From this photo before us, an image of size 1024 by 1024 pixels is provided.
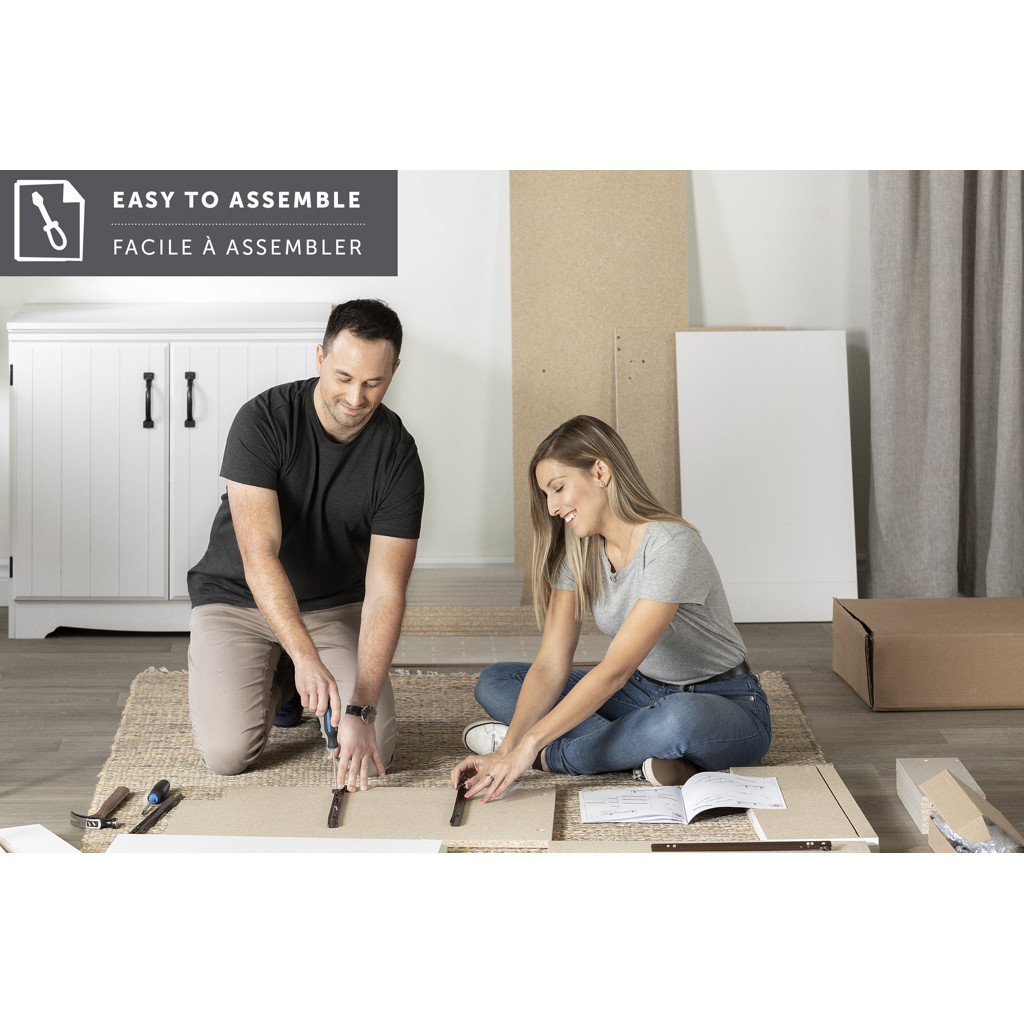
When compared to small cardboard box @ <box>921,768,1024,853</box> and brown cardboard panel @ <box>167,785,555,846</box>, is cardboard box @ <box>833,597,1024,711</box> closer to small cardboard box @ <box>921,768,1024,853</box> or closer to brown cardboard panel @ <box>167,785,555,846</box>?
small cardboard box @ <box>921,768,1024,853</box>

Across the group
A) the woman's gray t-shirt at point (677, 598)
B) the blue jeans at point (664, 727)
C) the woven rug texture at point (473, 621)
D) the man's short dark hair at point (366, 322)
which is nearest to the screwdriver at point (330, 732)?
the blue jeans at point (664, 727)

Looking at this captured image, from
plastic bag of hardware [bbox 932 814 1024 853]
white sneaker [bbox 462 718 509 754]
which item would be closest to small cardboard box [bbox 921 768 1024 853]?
plastic bag of hardware [bbox 932 814 1024 853]

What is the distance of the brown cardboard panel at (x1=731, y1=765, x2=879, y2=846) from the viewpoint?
6.08ft

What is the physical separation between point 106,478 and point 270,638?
1455 mm

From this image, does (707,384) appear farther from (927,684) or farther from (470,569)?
(927,684)

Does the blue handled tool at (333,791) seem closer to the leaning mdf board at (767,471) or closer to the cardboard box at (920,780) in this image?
the cardboard box at (920,780)

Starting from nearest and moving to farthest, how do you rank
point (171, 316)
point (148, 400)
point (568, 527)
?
point (568, 527)
point (148, 400)
point (171, 316)

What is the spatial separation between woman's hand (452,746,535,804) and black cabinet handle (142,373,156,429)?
6.86 feet

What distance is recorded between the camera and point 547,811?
6.52 feet

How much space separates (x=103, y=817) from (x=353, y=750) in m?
0.48

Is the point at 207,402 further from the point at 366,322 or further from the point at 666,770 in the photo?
the point at 666,770

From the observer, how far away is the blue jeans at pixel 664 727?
2074 millimetres

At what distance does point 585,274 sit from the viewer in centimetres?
399
